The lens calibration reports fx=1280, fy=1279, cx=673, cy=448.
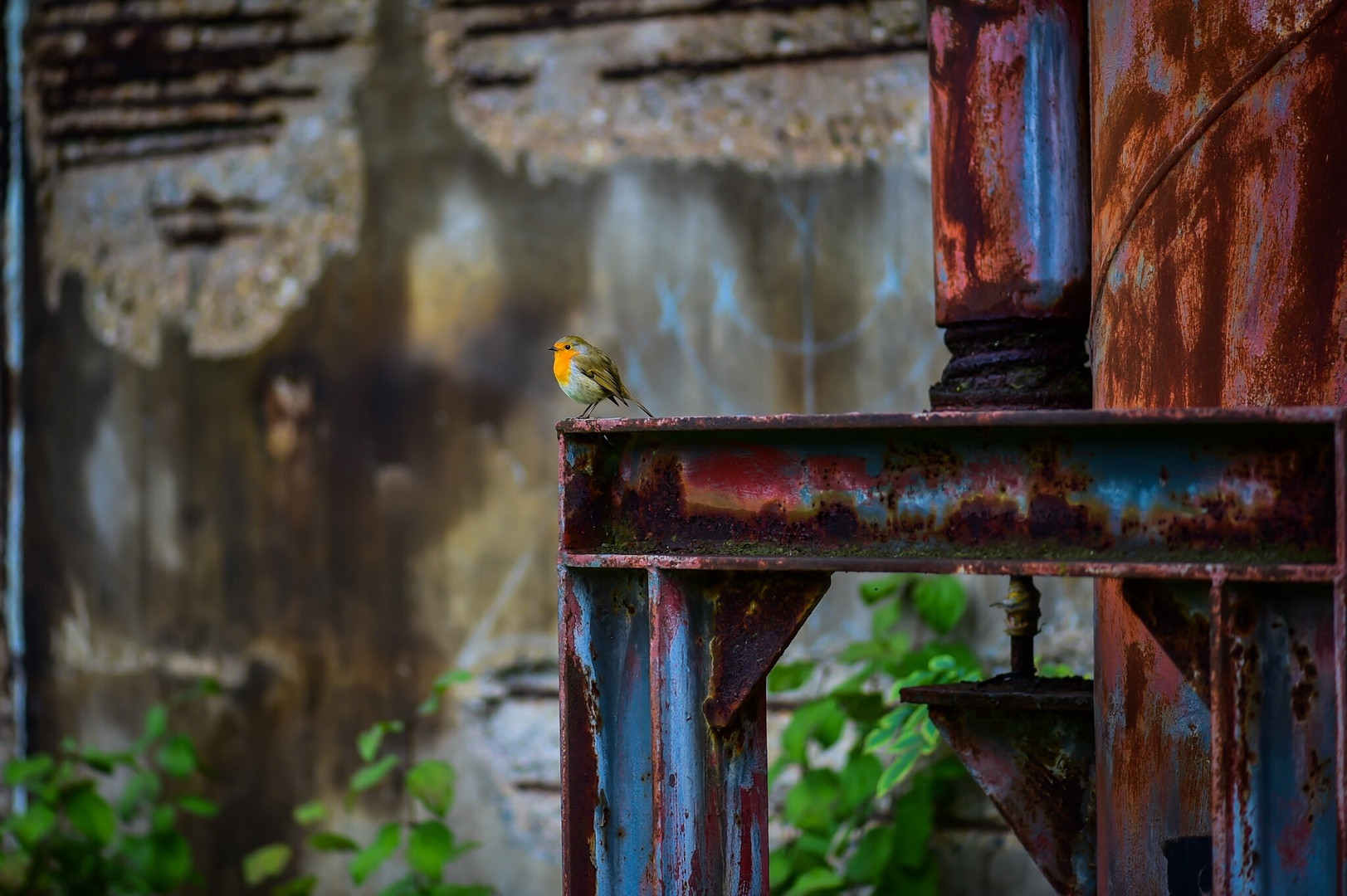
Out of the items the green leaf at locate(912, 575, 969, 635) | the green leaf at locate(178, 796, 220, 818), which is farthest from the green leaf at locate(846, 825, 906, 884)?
the green leaf at locate(178, 796, 220, 818)

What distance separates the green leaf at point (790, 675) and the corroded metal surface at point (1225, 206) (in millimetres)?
1628

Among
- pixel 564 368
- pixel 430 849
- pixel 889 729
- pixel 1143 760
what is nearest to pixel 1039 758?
pixel 1143 760

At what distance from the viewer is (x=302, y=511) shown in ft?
14.7

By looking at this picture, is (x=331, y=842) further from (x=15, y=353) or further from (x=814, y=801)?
(x=15, y=353)

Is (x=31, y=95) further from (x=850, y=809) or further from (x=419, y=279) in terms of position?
(x=850, y=809)

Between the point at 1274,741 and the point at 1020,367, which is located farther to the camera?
the point at 1020,367

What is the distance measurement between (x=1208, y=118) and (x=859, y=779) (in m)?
2.02

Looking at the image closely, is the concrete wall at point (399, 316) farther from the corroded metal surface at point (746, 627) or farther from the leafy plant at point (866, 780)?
the corroded metal surface at point (746, 627)

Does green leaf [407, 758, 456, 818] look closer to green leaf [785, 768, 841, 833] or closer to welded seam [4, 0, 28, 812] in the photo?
green leaf [785, 768, 841, 833]

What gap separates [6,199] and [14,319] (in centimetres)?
45

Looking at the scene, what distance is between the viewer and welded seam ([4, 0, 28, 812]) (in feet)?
15.8

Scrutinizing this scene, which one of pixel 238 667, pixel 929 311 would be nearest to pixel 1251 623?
pixel 929 311

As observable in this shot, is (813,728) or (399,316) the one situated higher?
(399,316)

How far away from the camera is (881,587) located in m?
3.78
